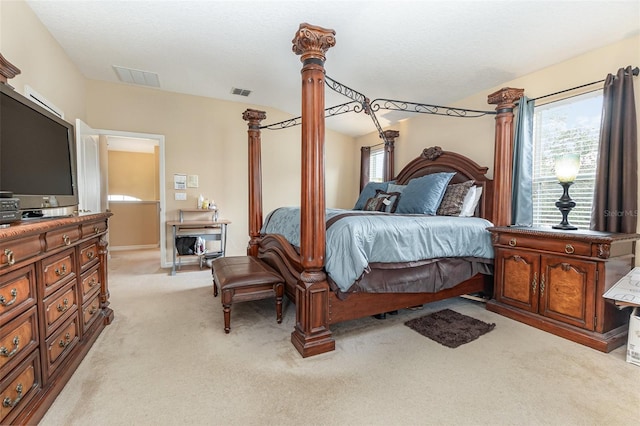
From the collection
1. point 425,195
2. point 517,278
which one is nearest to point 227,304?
point 425,195

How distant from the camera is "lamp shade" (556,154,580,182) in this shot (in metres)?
2.54

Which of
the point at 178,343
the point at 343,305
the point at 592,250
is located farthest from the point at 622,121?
the point at 178,343

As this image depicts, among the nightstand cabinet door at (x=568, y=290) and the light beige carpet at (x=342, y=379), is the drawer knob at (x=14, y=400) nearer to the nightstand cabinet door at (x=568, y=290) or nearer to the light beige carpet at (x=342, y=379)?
the light beige carpet at (x=342, y=379)

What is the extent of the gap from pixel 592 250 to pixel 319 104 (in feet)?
7.49

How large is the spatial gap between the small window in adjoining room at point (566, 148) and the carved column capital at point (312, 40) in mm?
2536

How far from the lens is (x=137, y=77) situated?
4.14 m

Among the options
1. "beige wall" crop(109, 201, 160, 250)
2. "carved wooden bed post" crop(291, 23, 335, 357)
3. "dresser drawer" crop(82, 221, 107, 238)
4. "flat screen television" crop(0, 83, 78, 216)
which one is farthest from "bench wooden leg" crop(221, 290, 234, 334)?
"beige wall" crop(109, 201, 160, 250)

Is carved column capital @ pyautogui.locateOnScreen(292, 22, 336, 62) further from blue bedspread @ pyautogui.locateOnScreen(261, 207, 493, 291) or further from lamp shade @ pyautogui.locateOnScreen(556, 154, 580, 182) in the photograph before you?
lamp shade @ pyautogui.locateOnScreen(556, 154, 580, 182)

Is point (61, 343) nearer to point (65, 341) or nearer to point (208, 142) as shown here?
point (65, 341)

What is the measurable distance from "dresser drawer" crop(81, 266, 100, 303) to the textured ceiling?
2307 mm

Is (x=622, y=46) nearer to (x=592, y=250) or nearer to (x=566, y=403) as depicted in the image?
(x=592, y=250)

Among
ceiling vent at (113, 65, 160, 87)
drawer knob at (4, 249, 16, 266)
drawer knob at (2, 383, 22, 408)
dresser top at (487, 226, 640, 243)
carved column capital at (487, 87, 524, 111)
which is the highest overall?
ceiling vent at (113, 65, 160, 87)

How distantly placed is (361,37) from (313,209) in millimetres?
1821

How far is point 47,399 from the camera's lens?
1501 mm
